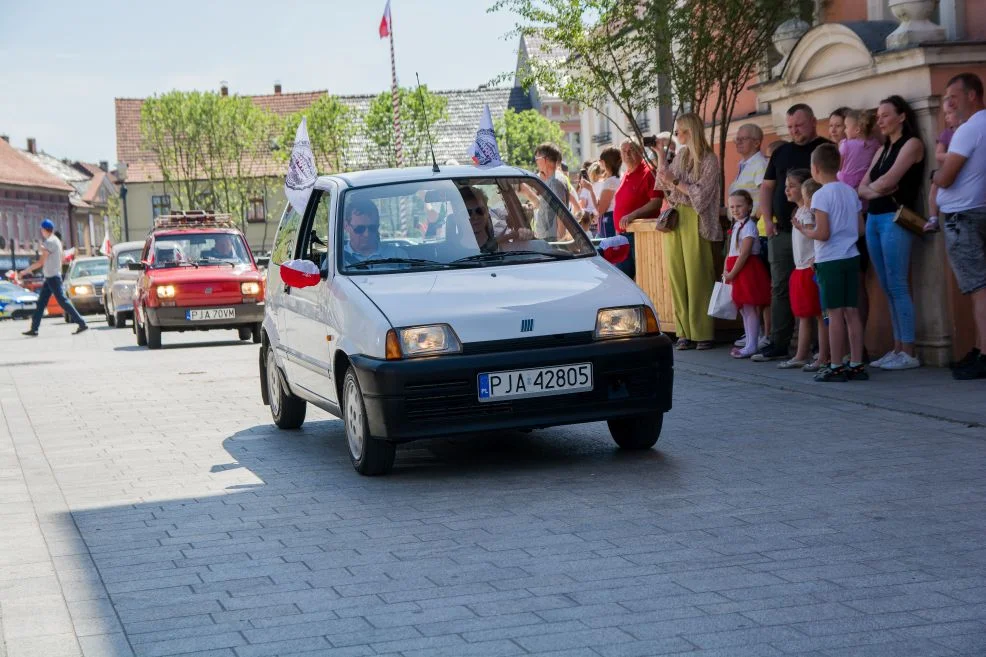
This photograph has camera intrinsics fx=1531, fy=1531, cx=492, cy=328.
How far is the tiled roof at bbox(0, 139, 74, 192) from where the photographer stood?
94750mm

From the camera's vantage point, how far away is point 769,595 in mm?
5520

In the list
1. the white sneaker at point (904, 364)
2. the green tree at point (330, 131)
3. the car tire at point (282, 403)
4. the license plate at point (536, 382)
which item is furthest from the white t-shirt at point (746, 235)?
the green tree at point (330, 131)

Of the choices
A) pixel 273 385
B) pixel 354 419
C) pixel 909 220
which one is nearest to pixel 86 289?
pixel 273 385

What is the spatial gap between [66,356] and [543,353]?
14924 mm

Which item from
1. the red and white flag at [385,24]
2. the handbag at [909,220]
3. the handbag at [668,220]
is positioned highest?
the red and white flag at [385,24]

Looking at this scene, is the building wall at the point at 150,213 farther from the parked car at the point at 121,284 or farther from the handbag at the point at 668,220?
the handbag at the point at 668,220

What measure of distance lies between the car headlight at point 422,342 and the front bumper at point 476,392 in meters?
0.05

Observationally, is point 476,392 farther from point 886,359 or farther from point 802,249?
point 886,359

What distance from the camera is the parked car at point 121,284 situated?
30.7 metres

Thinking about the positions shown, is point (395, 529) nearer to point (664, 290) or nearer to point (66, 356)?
point (664, 290)

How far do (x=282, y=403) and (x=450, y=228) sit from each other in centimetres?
250

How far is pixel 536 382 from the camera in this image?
8.40 meters

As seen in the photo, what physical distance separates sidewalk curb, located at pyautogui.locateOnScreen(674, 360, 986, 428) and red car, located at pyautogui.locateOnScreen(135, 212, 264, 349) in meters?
10.3

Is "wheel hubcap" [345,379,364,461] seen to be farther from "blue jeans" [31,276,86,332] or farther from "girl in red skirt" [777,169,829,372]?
"blue jeans" [31,276,86,332]
